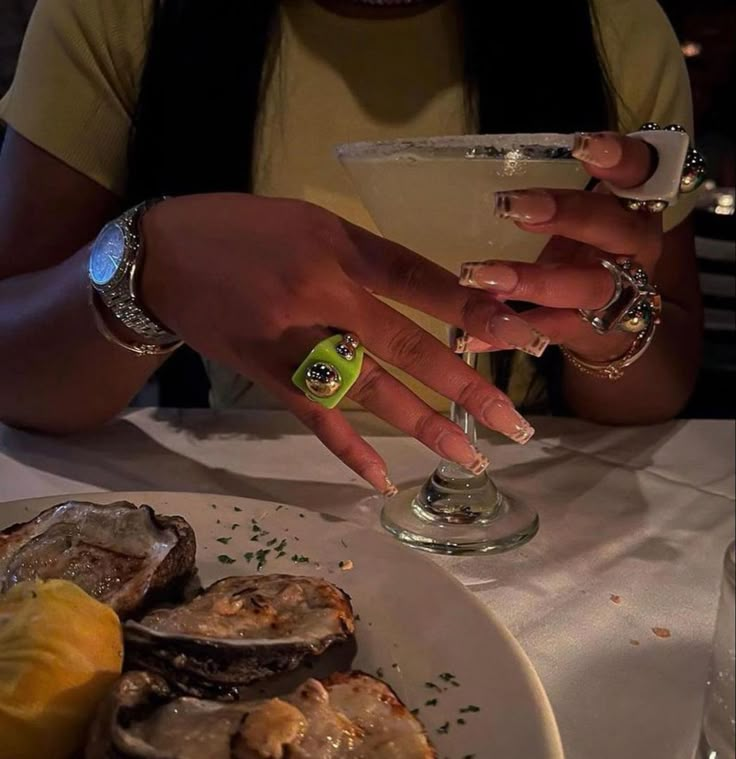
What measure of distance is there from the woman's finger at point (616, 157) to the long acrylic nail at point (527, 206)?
0.13 feet

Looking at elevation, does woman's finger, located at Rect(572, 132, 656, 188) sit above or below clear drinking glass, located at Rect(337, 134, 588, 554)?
above

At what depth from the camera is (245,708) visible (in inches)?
17.3

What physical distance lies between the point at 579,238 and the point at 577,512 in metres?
0.26

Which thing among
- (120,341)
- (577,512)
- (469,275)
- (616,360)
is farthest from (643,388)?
(120,341)

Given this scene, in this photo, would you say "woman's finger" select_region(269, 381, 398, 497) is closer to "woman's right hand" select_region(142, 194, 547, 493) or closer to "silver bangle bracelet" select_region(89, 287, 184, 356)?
"woman's right hand" select_region(142, 194, 547, 493)

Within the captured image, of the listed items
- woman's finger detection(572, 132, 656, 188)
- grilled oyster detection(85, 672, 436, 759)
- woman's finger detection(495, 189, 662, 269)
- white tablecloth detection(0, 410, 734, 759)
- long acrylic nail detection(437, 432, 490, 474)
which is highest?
woman's finger detection(572, 132, 656, 188)

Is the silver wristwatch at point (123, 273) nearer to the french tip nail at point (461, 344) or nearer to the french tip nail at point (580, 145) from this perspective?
the french tip nail at point (461, 344)

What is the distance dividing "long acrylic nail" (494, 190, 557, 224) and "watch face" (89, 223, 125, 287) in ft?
1.11

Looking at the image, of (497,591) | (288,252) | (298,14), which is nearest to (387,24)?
(298,14)

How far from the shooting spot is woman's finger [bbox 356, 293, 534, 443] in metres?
0.67

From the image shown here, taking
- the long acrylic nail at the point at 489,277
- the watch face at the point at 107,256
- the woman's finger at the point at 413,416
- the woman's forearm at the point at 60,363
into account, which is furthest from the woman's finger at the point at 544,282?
the woman's forearm at the point at 60,363

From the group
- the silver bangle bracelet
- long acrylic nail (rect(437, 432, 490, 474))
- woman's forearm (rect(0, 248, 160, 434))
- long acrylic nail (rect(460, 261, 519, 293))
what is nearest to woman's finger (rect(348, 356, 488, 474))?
long acrylic nail (rect(437, 432, 490, 474))

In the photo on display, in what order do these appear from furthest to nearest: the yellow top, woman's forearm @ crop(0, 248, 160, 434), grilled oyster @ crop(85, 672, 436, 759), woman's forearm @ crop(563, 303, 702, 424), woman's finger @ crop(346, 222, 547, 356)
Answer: the yellow top, woman's forearm @ crop(563, 303, 702, 424), woman's forearm @ crop(0, 248, 160, 434), woman's finger @ crop(346, 222, 547, 356), grilled oyster @ crop(85, 672, 436, 759)

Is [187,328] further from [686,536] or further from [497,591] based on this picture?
[686,536]
